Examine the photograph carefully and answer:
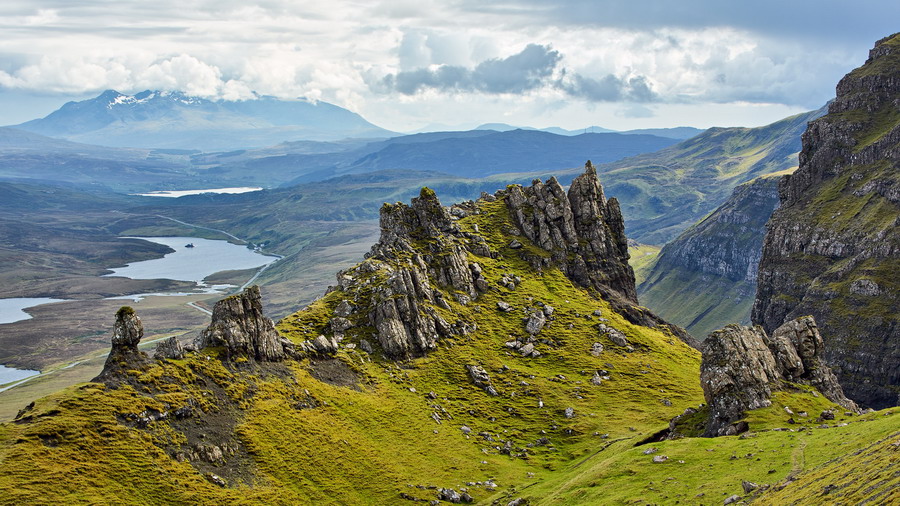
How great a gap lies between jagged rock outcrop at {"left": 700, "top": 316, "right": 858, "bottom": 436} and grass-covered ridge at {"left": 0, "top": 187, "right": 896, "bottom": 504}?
3876 mm

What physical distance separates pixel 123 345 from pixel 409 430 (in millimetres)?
47626

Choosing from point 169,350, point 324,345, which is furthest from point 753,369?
point 169,350

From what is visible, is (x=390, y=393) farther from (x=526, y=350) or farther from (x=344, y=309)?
(x=526, y=350)

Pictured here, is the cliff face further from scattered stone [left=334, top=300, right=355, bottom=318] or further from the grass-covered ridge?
the grass-covered ridge

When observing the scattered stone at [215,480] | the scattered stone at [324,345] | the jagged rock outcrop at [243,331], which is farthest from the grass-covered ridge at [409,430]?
the jagged rock outcrop at [243,331]

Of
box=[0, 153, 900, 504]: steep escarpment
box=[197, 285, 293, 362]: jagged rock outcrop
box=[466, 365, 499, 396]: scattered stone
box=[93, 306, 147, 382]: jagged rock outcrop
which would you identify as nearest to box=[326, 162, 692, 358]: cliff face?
box=[0, 153, 900, 504]: steep escarpment

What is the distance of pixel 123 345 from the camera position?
346 ft

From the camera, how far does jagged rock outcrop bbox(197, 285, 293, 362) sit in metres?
121

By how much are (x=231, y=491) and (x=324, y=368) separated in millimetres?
41438

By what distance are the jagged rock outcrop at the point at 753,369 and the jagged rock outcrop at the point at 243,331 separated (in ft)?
231

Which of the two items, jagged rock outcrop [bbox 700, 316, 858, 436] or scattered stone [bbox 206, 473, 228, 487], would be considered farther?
jagged rock outcrop [bbox 700, 316, 858, 436]

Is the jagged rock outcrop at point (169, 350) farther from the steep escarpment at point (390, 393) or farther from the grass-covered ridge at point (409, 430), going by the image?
the grass-covered ridge at point (409, 430)

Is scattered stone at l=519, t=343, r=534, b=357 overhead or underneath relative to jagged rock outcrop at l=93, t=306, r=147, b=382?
underneath

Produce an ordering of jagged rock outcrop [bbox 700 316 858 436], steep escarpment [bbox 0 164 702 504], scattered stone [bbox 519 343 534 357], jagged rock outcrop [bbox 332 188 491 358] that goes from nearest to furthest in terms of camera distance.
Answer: steep escarpment [bbox 0 164 702 504], jagged rock outcrop [bbox 700 316 858 436], jagged rock outcrop [bbox 332 188 491 358], scattered stone [bbox 519 343 534 357]
